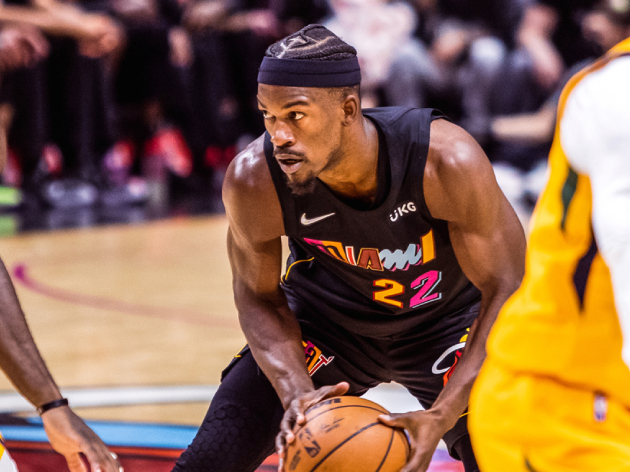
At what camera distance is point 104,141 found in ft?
31.1

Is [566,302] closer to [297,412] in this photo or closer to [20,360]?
[297,412]

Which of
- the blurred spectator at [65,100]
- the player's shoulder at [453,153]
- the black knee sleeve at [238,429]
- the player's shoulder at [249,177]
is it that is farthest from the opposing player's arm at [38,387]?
the blurred spectator at [65,100]

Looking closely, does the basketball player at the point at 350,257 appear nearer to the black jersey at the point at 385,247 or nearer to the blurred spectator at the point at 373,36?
the black jersey at the point at 385,247

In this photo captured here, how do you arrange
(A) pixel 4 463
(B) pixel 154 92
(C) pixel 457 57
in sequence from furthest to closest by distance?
(C) pixel 457 57 → (B) pixel 154 92 → (A) pixel 4 463

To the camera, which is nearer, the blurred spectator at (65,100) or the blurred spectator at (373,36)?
the blurred spectator at (65,100)

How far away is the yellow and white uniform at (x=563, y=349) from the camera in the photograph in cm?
122

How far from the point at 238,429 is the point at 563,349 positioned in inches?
54.4

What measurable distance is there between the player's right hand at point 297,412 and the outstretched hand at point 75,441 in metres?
0.45

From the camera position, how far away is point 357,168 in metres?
2.45

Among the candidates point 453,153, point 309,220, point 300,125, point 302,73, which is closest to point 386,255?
point 309,220

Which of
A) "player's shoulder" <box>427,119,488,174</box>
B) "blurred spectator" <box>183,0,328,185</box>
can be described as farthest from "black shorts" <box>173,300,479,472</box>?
"blurred spectator" <box>183,0,328,185</box>

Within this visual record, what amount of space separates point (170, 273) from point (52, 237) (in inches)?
75.6

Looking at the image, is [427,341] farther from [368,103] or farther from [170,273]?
[368,103]

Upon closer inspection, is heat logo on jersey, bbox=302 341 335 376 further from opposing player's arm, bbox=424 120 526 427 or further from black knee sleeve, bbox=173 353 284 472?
opposing player's arm, bbox=424 120 526 427
